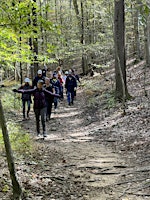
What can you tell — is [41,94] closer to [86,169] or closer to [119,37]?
[86,169]

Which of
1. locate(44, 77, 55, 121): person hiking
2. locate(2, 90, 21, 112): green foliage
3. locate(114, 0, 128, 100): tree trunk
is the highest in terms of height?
locate(114, 0, 128, 100): tree trunk

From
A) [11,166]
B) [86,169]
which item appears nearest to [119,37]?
[86,169]

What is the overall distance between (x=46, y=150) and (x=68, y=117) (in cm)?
681

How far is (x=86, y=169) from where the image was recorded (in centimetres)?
731

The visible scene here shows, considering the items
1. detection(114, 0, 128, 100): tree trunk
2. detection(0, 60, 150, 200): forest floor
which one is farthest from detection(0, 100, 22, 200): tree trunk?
detection(114, 0, 128, 100): tree trunk

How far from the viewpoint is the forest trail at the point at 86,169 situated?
584cm

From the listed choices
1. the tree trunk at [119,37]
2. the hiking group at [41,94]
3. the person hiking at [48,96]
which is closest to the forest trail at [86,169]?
the hiking group at [41,94]

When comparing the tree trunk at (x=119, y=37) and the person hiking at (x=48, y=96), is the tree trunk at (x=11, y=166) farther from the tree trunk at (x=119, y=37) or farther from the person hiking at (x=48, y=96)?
the tree trunk at (x=119, y=37)

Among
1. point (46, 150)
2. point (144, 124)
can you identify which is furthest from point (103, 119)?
point (46, 150)

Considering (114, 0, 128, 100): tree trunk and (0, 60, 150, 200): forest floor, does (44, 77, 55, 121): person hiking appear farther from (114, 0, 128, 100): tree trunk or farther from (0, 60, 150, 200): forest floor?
(114, 0, 128, 100): tree trunk

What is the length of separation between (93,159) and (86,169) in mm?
842

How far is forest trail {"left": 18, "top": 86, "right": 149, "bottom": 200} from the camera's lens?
5.84 m

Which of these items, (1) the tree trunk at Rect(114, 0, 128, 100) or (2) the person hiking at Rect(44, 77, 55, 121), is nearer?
(2) the person hiking at Rect(44, 77, 55, 121)

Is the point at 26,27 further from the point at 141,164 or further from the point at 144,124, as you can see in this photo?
the point at 144,124
